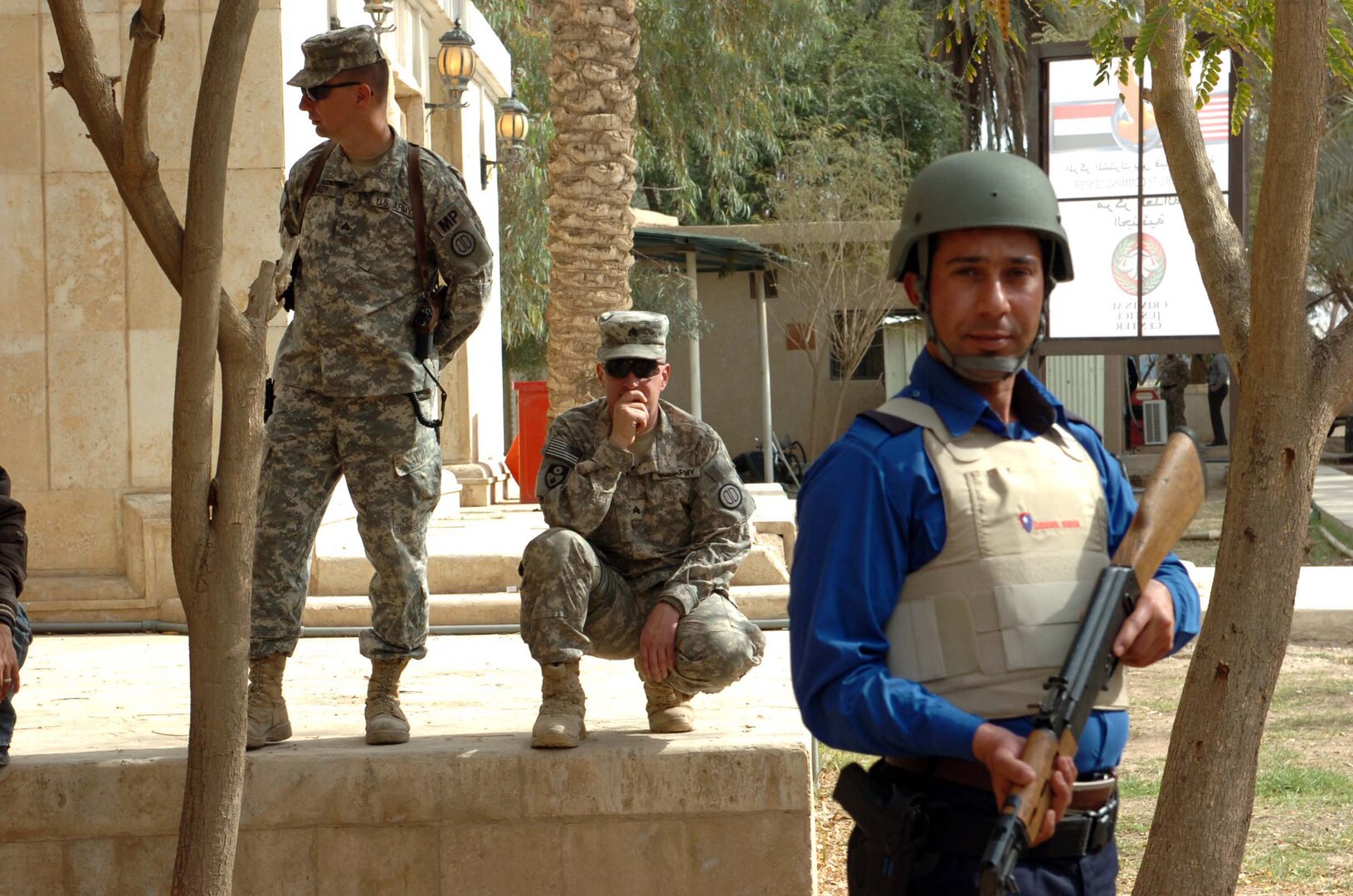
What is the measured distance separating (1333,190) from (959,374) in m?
30.8

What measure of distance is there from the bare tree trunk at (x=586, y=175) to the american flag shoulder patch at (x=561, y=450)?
24.2 feet

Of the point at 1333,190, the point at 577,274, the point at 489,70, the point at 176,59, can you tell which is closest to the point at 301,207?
the point at 176,59

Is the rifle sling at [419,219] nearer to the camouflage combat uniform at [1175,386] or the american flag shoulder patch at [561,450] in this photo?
the american flag shoulder patch at [561,450]

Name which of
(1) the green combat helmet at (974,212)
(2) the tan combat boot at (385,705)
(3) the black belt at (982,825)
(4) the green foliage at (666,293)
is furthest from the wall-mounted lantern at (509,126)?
(3) the black belt at (982,825)

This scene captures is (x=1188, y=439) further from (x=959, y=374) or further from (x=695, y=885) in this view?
(x=695, y=885)

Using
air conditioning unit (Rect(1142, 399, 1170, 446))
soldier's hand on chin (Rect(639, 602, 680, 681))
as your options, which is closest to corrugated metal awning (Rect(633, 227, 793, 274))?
air conditioning unit (Rect(1142, 399, 1170, 446))

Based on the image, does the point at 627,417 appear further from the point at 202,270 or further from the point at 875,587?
the point at 875,587

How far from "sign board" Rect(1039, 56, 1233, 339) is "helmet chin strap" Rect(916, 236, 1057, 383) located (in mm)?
11115

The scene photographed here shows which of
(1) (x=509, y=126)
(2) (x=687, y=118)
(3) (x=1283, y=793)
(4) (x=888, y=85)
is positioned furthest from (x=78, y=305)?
(4) (x=888, y=85)

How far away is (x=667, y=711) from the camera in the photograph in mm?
4414

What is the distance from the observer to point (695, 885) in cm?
416

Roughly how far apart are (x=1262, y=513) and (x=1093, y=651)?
2.13m

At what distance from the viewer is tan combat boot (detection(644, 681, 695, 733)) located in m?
4.39

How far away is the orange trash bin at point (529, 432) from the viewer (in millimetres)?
13359
